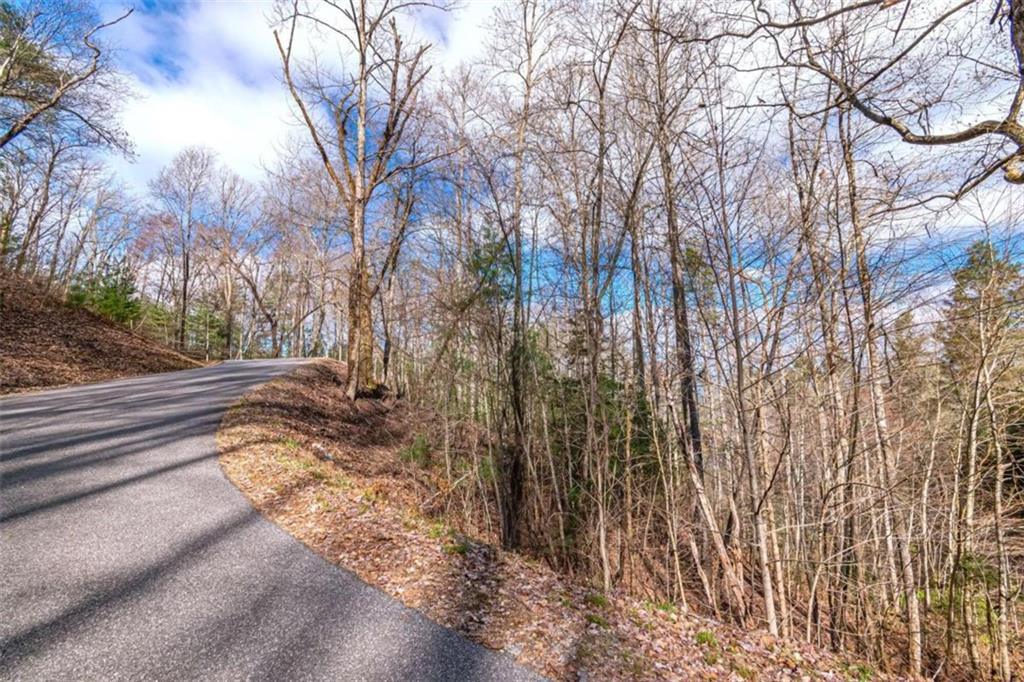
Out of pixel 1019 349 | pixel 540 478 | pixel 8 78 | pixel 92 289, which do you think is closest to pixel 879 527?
pixel 1019 349

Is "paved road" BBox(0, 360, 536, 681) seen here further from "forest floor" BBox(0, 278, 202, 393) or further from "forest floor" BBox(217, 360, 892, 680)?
"forest floor" BBox(0, 278, 202, 393)

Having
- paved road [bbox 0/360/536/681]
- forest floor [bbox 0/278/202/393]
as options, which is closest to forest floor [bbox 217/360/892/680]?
paved road [bbox 0/360/536/681]

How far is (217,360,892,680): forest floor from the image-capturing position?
2.61 m

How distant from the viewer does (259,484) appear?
13.7ft

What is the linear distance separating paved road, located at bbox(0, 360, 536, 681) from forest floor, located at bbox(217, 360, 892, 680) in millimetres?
184

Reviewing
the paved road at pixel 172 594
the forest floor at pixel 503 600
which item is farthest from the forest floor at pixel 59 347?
the forest floor at pixel 503 600

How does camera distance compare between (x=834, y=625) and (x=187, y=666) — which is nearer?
(x=187, y=666)

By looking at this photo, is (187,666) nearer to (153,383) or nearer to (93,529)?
(93,529)

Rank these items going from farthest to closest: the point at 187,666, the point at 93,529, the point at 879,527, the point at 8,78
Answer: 1. the point at 8,78
2. the point at 879,527
3. the point at 93,529
4. the point at 187,666

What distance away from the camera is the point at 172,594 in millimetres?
2508

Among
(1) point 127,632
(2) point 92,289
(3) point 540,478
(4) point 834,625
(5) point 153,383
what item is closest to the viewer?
(1) point 127,632

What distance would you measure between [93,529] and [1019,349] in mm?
7714

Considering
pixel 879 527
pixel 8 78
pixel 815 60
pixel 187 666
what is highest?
pixel 8 78

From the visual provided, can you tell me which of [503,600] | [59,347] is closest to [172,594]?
[503,600]
